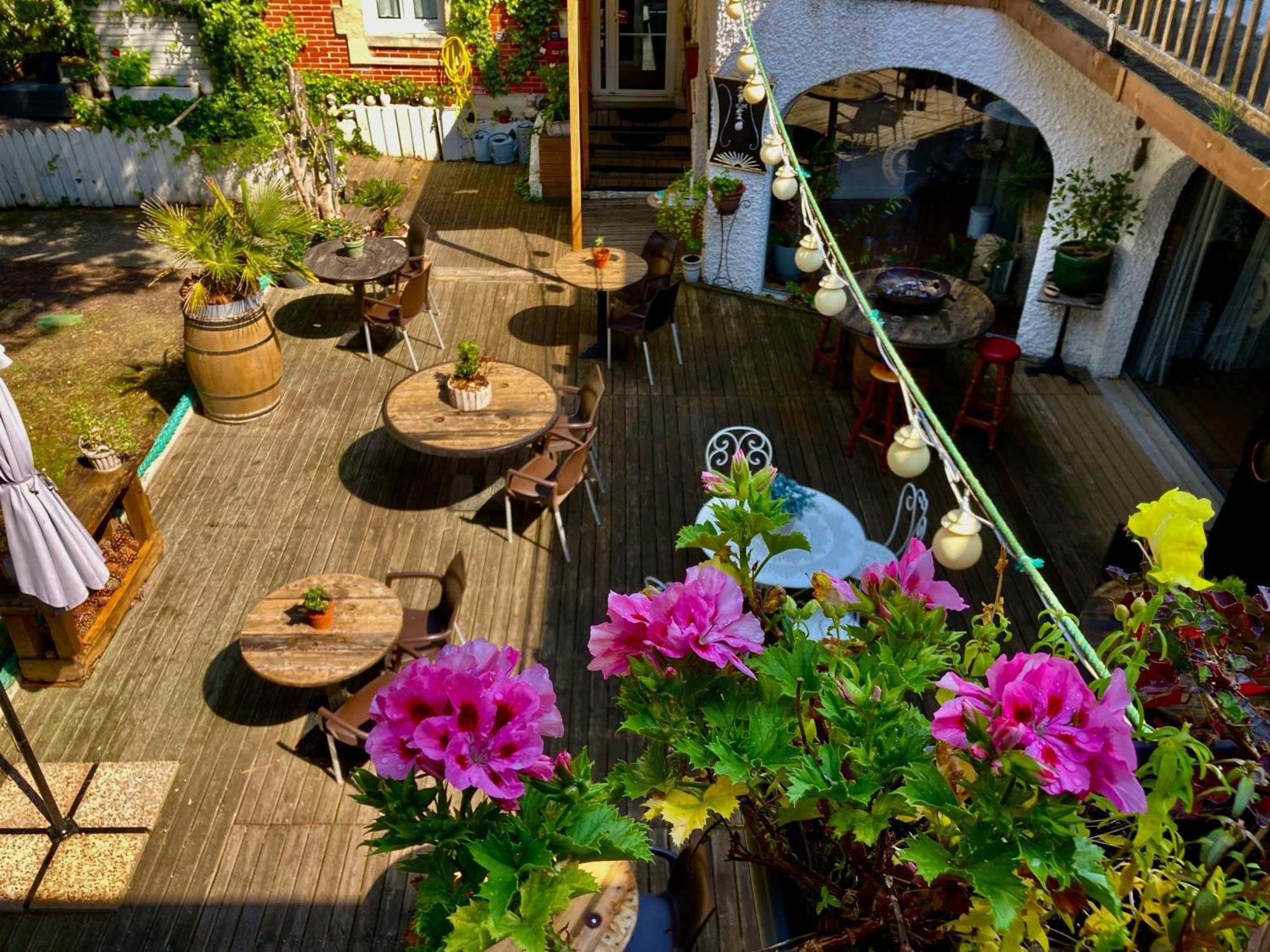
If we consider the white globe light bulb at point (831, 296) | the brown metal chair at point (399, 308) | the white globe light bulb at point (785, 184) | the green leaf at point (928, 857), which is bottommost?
the brown metal chair at point (399, 308)

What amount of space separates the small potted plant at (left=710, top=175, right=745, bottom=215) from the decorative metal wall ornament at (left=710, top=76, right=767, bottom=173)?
12 centimetres

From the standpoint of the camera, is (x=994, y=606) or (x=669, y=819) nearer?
(x=669, y=819)

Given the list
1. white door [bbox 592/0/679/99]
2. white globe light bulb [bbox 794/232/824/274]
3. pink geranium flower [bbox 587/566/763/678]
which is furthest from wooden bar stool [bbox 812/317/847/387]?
pink geranium flower [bbox 587/566/763/678]

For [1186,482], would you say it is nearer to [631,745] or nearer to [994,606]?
[631,745]

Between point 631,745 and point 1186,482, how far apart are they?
4.69m

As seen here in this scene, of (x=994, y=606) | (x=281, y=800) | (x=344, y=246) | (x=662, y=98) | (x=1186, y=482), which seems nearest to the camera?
(x=994, y=606)

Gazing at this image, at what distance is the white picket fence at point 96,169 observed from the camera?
446 inches

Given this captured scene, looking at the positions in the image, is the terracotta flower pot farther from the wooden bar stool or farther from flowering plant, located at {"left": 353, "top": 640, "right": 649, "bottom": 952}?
the wooden bar stool

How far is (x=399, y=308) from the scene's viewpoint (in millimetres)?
8156

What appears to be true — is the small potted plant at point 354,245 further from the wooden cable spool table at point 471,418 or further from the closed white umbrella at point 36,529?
the closed white umbrella at point 36,529

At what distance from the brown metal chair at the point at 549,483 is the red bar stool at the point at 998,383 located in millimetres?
2902

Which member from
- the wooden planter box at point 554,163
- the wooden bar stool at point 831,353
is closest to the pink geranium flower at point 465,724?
the wooden bar stool at point 831,353

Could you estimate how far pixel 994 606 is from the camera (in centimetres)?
162

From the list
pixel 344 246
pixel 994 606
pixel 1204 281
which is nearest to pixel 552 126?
pixel 344 246
